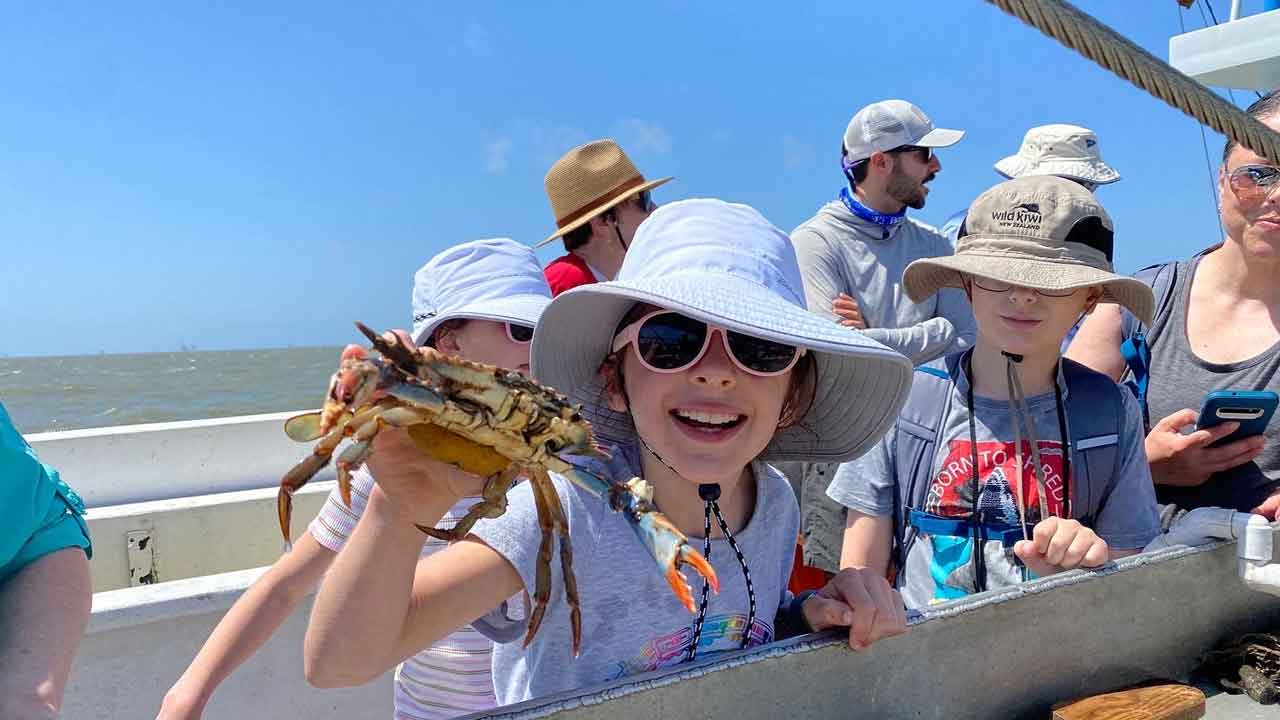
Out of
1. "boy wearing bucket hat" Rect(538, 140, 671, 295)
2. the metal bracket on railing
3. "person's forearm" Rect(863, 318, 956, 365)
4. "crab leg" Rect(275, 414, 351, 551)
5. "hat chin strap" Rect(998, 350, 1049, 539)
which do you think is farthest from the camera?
the metal bracket on railing

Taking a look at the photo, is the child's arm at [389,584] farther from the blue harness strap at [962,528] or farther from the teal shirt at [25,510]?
the blue harness strap at [962,528]

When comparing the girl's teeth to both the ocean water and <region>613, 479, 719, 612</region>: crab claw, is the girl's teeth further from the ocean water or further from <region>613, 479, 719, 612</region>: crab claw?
the ocean water

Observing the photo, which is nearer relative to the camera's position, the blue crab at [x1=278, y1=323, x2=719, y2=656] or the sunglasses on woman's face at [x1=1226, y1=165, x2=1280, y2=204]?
the blue crab at [x1=278, y1=323, x2=719, y2=656]

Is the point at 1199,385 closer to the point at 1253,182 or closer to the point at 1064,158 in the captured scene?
the point at 1253,182

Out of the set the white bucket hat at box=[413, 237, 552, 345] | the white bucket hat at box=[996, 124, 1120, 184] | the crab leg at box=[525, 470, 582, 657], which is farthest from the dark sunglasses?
the crab leg at box=[525, 470, 582, 657]

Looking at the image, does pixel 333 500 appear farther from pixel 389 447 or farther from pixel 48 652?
pixel 389 447

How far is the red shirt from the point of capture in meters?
3.70

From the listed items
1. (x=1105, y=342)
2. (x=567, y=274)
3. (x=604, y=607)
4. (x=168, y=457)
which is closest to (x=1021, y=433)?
(x=1105, y=342)

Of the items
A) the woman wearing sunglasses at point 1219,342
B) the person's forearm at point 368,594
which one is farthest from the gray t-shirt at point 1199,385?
the person's forearm at point 368,594

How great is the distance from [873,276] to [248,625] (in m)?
2.73

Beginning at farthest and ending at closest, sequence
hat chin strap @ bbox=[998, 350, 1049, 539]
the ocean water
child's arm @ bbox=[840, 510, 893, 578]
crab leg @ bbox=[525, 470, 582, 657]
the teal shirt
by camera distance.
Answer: the ocean water, child's arm @ bbox=[840, 510, 893, 578], hat chin strap @ bbox=[998, 350, 1049, 539], the teal shirt, crab leg @ bbox=[525, 470, 582, 657]

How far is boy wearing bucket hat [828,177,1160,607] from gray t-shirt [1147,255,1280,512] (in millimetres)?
440

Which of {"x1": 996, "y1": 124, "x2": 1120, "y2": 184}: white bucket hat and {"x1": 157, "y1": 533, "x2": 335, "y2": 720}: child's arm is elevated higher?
{"x1": 996, "y1": 124, "x2": 1120, "y2": 184}: white bucket hat

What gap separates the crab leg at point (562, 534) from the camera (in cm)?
142
